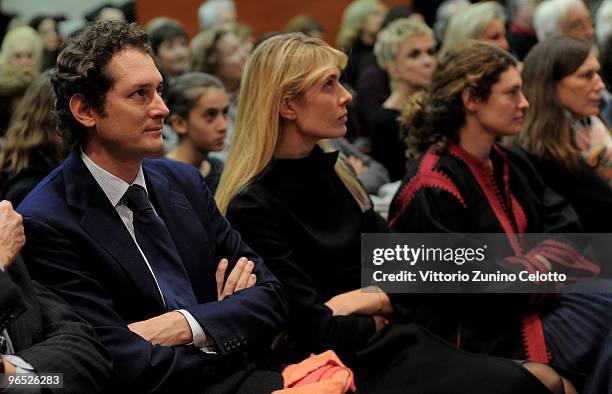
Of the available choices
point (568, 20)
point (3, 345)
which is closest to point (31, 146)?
point (3, 345)

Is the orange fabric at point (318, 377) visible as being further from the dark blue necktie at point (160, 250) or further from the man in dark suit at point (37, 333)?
the man in dark suit at point (37, 333)

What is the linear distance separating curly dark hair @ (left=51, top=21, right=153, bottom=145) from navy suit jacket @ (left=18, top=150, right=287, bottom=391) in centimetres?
15

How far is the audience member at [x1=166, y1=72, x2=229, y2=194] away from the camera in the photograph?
4.07 metres

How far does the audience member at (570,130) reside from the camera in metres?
3.87

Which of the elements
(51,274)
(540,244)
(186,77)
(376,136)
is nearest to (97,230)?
(51,274)

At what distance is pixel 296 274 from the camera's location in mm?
2861

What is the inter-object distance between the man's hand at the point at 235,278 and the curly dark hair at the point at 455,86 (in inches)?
45.5

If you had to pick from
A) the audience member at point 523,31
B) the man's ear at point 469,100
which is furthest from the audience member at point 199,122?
the audience member at point 523,31

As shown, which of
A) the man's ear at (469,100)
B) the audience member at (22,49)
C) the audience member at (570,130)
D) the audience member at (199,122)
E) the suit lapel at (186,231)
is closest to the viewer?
the suit lapel at (186,231)

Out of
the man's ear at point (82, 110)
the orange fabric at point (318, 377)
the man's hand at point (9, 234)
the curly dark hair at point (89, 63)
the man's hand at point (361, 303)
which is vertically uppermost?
the curly dark hair at point (89, 63)

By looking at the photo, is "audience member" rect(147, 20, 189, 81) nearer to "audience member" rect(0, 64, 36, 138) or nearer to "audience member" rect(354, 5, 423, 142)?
"audience member" rect(354, 5, 423, 142)

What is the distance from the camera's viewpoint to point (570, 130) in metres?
4.04

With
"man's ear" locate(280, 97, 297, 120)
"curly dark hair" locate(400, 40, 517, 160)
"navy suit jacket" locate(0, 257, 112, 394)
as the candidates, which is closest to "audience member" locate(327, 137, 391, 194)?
"curly dark hair" locate(400, 40, 517, 160)

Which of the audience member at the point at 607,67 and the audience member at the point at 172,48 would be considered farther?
the audience member at the point at 172,48
